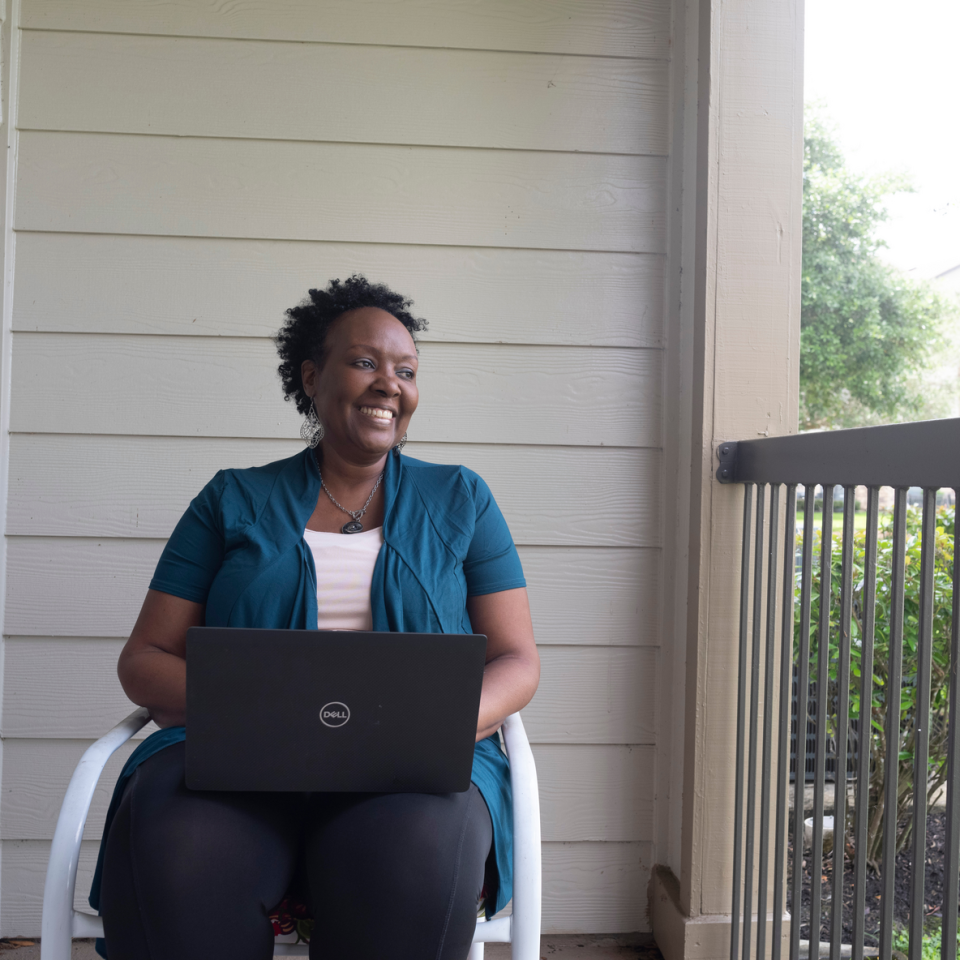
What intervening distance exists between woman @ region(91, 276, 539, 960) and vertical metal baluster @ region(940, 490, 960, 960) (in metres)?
0.60

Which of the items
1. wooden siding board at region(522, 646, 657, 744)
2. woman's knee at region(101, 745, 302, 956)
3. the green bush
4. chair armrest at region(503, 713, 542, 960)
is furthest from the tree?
woman's knee at region(101, 745, 302, 956)

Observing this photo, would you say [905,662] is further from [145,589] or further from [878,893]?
[145,589]

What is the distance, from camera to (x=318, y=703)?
39.5 inches

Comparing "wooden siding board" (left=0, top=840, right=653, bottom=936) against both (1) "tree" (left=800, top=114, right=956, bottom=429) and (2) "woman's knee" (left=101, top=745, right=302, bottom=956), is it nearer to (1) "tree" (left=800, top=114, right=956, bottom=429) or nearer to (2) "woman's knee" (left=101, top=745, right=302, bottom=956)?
(2) "woman's knee" (left=101, top=745, right=302, bottom=956)

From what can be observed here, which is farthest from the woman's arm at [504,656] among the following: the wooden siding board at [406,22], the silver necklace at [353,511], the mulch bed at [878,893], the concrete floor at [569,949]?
the wooden siding board at [406,22]

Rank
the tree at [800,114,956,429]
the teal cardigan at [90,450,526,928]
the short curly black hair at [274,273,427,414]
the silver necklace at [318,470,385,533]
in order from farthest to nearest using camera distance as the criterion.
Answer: the tree at [800,114,956,429] → the short curly black hair at [274,273,427,414] → the silver necklace at [318,470,385,533] → the teal cardigan at [90,450,526,928]

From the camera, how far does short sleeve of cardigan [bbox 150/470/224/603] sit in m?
1.40

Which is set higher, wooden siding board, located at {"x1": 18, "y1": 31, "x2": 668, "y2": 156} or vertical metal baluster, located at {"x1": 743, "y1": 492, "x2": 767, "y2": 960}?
wooden siding board, located at {"x1": 18, "y1": 31, "x2": 668, "y2": 156}

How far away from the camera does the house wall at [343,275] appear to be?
75.7 inches

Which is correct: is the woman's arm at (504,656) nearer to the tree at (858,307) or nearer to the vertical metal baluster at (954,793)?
the vertical metal baluster at (954,793)

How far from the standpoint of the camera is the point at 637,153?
2.00 metres

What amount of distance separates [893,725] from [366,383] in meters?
1.04

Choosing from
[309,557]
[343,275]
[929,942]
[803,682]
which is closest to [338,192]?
[343,275]

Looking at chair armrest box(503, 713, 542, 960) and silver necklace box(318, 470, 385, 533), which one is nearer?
chair armrest box(503, 713, 542, 960)
